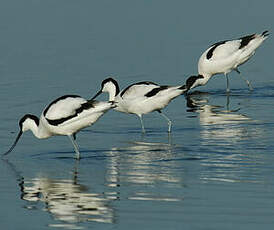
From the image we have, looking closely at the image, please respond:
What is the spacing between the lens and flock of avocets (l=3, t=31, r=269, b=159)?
12.1 m

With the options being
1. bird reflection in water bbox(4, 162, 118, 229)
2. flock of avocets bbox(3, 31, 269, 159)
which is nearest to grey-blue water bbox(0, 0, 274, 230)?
bird reflection in water bbox(4, 162, 118, 229)

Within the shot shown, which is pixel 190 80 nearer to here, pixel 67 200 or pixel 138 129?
pixel 138 129

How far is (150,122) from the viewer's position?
1498 centimetres

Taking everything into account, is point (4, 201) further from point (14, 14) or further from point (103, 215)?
point (14, 14)

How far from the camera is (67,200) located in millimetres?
9602

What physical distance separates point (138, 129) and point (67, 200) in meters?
4.73

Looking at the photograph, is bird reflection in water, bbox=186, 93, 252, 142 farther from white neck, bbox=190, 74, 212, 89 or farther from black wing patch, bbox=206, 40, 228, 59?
black wing patch, bbox=206, 40, 228, 59

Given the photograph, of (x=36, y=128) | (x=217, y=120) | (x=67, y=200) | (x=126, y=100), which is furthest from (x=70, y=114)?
(x=217, y=120)

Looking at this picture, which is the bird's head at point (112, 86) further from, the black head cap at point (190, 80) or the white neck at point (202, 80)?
the white neck at point (202, 80)

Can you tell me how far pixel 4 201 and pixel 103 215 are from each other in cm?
134

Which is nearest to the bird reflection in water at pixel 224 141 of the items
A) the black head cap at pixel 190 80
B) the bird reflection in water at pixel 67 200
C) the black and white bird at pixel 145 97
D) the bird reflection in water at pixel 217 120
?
the bird reflection in water at pixel 217 120

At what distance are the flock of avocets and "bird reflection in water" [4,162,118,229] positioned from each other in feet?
4.52

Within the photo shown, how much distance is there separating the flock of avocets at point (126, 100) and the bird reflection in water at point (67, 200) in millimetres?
1378

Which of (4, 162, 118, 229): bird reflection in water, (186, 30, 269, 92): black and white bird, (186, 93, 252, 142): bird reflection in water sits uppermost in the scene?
(186, 30, 269, 92): black and white bird
